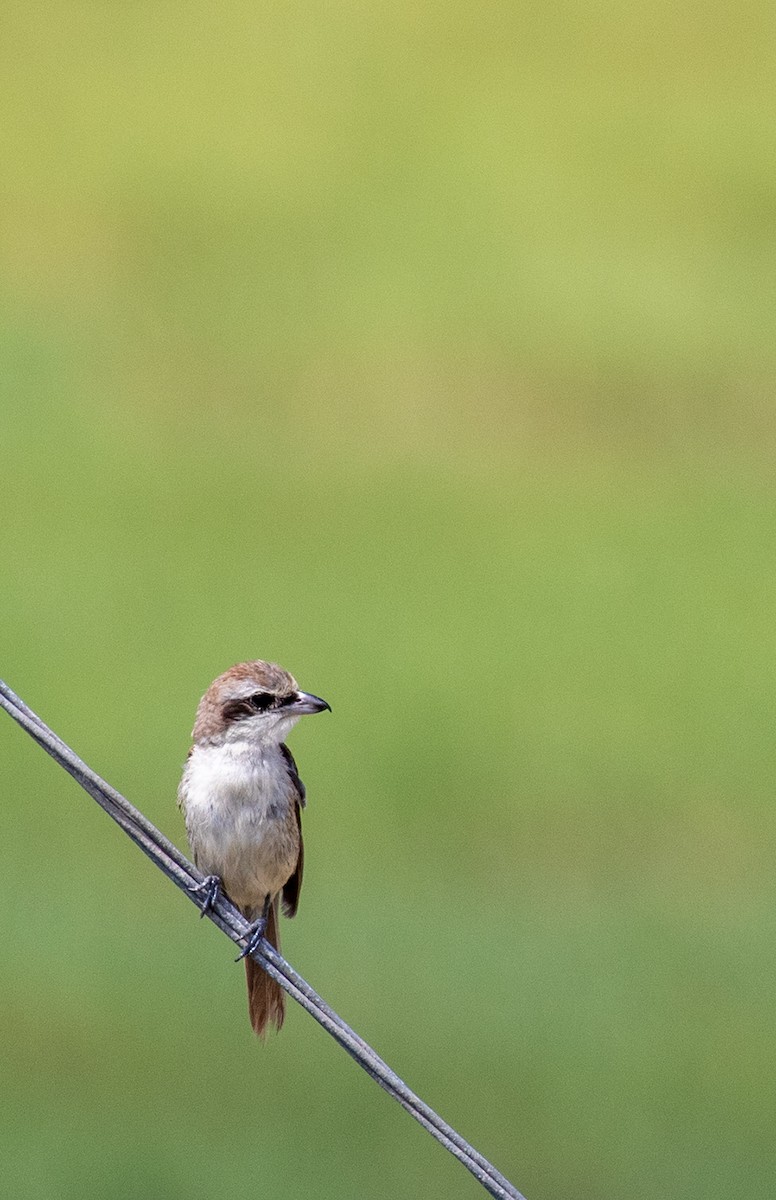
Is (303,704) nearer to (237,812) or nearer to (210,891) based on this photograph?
(237,812)

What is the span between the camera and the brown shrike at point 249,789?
480 cm

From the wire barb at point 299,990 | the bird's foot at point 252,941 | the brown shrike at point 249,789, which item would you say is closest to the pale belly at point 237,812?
the brown shrike at point 249,789

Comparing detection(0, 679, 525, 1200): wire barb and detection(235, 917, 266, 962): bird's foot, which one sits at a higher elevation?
detection(0, 679, 525, 1200): wire barb

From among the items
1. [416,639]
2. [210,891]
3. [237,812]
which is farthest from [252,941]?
[416,639]

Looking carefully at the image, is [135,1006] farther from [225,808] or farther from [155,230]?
[155,230]

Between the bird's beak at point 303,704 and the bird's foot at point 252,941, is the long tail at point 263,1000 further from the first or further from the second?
the bird's beak at point 303,704

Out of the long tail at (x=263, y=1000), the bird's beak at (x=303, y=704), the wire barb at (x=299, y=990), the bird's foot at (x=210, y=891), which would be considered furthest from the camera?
the long tail at (x=263, y=1000)

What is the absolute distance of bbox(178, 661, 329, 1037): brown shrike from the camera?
480cm

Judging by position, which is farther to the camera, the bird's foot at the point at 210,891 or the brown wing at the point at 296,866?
the brown wing at the point at 296,866

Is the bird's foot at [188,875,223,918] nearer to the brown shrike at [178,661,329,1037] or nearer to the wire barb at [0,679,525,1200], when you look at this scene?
the brown shrike at [178,661,329,1037]

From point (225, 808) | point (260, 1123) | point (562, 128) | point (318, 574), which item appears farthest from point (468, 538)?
point (225, 808)

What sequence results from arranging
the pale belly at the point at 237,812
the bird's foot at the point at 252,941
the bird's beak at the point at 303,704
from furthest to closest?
1. the pale belly at the point at 237,812
2. the bird's beak at the point at 303,704
3. the bird's foot at the point at 252,941

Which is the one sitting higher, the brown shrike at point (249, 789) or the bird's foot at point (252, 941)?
the brown shrike at point (249, 789)

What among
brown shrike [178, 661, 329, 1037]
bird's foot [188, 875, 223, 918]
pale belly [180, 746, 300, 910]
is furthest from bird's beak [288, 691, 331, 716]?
bird's foot [188, 875, 223, 918]
